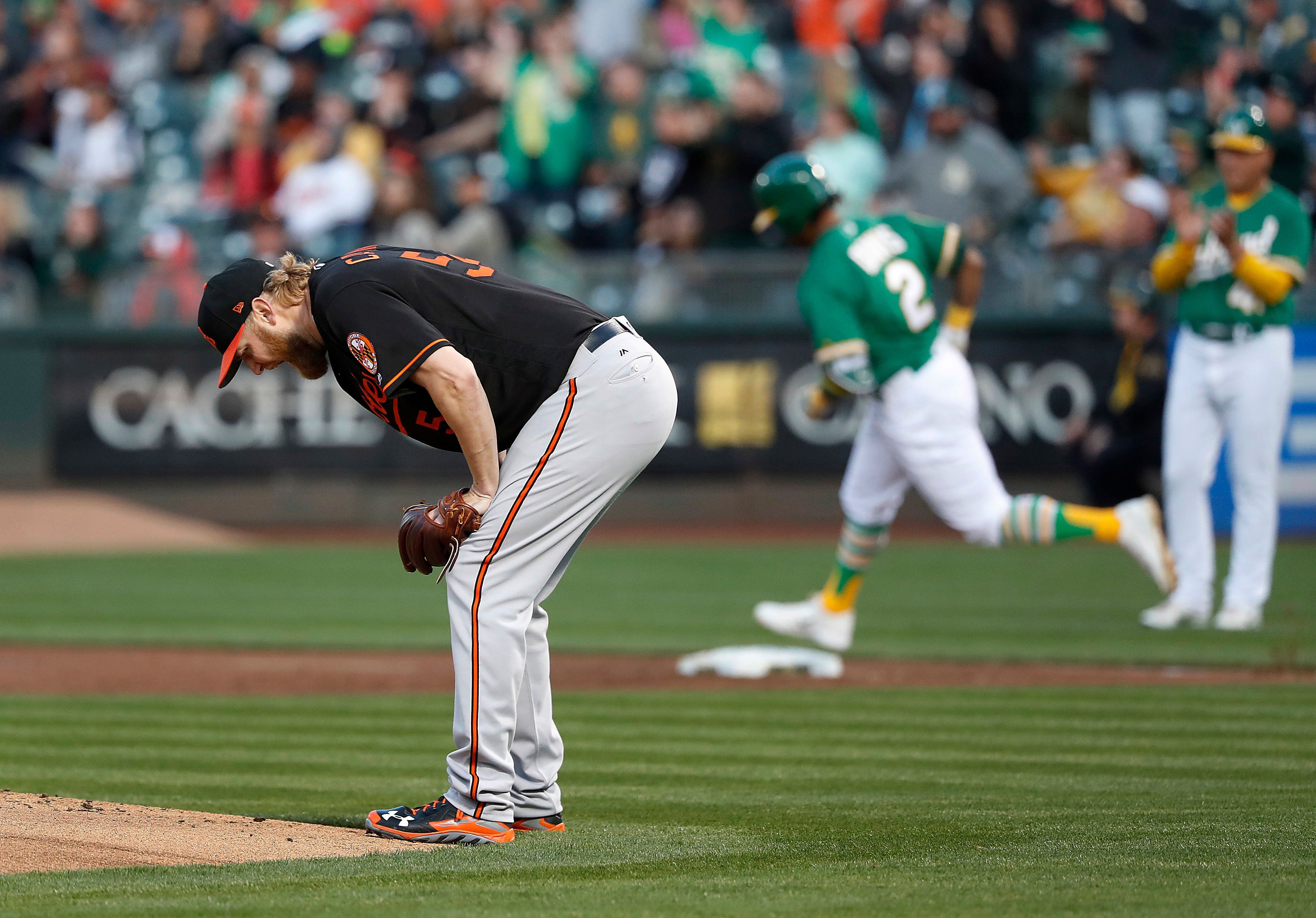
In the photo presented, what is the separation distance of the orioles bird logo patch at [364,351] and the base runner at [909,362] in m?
4.21

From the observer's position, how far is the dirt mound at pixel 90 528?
1590 cm

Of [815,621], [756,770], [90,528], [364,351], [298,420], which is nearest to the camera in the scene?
[364,351]

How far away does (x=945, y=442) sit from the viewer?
842cm

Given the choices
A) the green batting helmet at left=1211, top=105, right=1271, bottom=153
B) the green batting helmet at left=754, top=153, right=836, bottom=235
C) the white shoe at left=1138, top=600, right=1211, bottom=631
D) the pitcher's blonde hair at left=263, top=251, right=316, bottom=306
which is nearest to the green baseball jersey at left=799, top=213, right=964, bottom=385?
the green batting helmet at left=754, top=153, right=836, bottom=235

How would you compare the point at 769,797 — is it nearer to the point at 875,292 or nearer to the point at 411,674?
the point at 875,292

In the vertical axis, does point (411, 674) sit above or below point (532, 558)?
below

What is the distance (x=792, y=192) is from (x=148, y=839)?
4.85m

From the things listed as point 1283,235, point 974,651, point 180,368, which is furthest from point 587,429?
point 180,368

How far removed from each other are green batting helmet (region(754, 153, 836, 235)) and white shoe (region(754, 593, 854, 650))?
6.35ft

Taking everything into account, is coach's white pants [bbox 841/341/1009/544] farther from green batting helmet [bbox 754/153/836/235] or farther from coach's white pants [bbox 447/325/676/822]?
coach's white pants [bbox 447/325/676/822]

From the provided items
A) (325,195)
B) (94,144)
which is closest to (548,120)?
(325,195)

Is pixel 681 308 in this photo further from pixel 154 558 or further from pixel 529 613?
pixel 529 613

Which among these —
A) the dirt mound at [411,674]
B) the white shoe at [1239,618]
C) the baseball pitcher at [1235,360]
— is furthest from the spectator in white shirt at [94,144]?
the white shoe at [1239,618]

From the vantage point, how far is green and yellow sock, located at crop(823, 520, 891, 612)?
8930 millimetres
